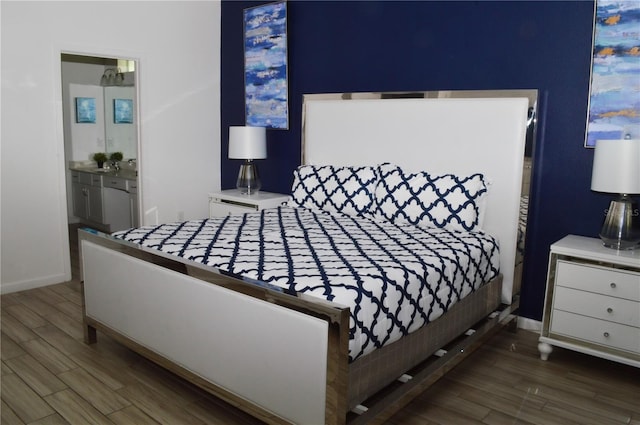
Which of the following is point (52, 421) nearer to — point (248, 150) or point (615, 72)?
point (248, 150)

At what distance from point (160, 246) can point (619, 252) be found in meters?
2.39

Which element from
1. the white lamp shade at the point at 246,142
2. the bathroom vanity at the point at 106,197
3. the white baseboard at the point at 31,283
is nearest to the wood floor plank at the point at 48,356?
the white baseboard at the point at 31,283

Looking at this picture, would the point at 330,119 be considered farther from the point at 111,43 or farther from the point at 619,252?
the point at 619,252

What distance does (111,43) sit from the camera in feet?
14.1

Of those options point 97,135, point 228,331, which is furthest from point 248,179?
point 97,135

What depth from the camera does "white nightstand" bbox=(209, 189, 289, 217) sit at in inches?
174

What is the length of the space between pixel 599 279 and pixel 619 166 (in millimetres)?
594

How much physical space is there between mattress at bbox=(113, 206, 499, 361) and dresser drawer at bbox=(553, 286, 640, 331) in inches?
16.3

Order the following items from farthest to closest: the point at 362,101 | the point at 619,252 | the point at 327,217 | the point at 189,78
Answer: the point at 189,78, the point at 362,101, the point at 327,217, the point at 619,252

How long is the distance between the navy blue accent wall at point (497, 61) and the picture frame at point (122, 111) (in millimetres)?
2854

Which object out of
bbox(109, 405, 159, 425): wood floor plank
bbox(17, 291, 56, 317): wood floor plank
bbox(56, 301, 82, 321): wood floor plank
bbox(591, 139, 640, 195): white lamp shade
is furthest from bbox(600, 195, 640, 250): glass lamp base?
bbox(17, 291, 56, 317): wood floor plank

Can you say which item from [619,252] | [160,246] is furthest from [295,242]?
[619,252]

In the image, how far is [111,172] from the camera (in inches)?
226

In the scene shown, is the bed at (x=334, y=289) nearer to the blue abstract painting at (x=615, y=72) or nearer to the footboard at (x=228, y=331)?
the footboard at (x=228, y=331)
